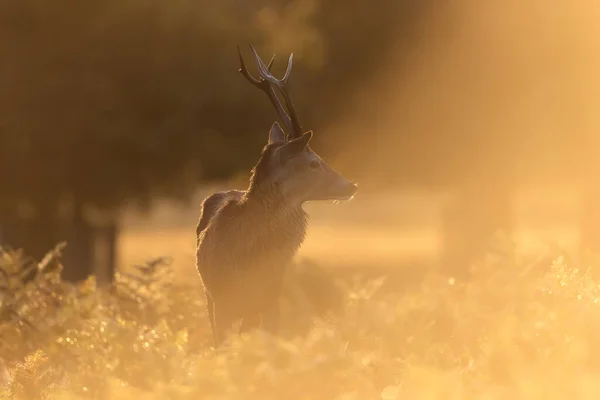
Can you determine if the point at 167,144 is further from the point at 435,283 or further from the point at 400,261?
the point at 400,261

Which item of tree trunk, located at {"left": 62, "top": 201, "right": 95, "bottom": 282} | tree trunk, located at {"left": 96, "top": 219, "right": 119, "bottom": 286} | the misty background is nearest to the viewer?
the misty background

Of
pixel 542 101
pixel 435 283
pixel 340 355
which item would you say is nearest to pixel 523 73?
pixel 542 101

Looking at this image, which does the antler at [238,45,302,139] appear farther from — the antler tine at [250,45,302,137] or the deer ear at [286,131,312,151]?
the deer ear at [286,131,312,151]

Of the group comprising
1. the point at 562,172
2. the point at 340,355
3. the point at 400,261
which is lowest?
the point at 340,355

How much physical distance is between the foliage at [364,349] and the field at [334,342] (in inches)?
0.4

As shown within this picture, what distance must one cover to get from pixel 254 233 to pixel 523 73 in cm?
1793

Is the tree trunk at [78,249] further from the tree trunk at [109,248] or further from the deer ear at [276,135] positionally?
the deer ear at [276,135]

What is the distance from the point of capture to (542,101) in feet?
85.5

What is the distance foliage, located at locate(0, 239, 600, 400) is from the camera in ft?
18.5

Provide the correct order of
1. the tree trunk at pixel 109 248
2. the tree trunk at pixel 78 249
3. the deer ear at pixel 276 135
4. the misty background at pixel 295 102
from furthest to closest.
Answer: the tree trunk at pixel 109 248
the tree trunk at pixel 78 249
the misty background at pixel 295 102
the deer ear at pixel 276 135

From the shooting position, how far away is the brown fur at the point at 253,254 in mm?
9133

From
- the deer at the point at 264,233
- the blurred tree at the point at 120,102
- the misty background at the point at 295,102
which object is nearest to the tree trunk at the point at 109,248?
the misty background at the point at 295,102

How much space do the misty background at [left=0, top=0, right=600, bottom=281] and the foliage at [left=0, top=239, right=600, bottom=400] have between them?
8.92 m

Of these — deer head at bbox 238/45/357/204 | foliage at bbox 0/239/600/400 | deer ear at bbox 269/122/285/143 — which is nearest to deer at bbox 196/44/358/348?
deer head at bbox 238/45/357/204
